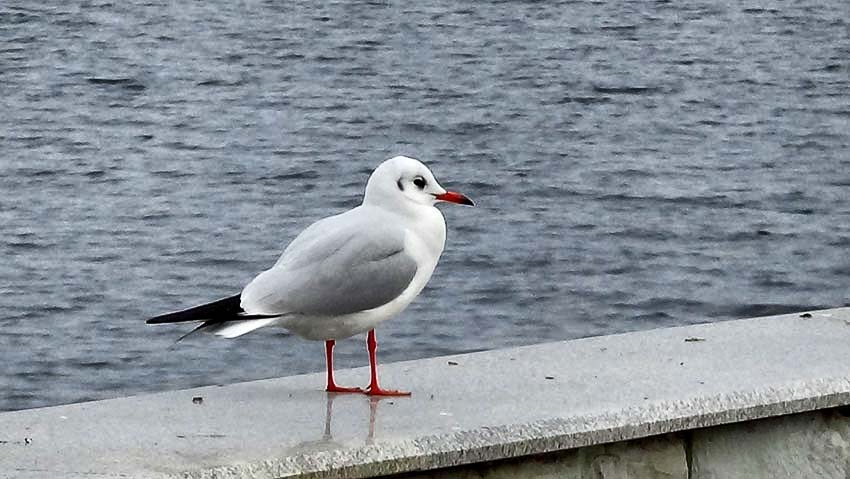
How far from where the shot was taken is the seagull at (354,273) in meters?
3.61

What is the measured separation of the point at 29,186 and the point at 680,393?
7502 mm

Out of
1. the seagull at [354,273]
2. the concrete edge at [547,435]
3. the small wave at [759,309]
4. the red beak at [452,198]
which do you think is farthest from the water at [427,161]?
the concrete edge at [547,435]

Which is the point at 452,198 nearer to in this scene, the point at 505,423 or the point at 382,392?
the point at 382,392

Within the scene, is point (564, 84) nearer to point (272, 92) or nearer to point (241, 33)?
point (272, 92)

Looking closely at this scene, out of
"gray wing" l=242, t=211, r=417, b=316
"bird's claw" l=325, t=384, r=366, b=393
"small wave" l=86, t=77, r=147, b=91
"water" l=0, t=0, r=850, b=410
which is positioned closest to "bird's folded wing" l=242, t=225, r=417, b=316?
"gray wing" l=242, t=211, r=417, b=316

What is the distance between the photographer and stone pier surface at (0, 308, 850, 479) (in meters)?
3.09

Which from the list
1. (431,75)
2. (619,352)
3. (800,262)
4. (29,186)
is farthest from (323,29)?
(619,352)

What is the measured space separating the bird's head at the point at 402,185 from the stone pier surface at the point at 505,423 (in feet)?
1.12

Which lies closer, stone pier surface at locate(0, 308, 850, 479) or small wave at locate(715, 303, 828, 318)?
stone pier surface at locate(0, 308, 850, 479)

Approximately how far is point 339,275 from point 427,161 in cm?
744

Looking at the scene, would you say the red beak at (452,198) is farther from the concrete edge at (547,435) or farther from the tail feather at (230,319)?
the concrete edge at (547,435)

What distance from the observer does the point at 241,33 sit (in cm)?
1580

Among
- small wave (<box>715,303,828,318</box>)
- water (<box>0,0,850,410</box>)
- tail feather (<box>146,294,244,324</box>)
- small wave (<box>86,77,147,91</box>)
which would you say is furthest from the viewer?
small wave (<box>86,77,147,91</box>)

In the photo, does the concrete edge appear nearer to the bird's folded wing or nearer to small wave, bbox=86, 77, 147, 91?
the bird's folded wing
